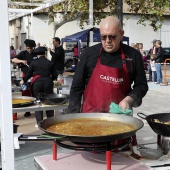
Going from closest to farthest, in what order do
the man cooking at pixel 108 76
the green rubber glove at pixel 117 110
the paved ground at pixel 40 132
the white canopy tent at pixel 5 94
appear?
the white canopy tent at pixel 5 94
the green rubber glove at pixel 117 110
the man cooking at pixel 108 76
the paved ground at pixel 40 132

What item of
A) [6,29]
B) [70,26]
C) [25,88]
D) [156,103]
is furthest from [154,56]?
[70,26]

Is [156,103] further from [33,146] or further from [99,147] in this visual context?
[99,147]

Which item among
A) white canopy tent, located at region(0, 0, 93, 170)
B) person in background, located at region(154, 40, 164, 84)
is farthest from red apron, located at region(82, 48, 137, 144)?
person in background, located at region(154, 40, 164, 84)

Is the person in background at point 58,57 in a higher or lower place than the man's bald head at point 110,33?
lower

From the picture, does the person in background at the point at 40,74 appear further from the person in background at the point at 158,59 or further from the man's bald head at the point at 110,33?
the person in background at the point at 158,59

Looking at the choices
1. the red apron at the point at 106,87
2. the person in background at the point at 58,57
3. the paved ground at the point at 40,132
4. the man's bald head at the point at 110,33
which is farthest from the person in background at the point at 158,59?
the man's bald head at the point at 110,33

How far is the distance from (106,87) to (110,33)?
415mm

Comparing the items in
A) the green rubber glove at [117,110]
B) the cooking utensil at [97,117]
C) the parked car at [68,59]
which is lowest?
the parked car at [68,59]

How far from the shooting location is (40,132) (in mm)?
6090

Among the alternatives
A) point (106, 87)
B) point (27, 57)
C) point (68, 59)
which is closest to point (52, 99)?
point (106, 87)

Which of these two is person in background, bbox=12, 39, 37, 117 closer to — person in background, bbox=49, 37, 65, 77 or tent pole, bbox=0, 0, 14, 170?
person in background, bbox=49, 37, 65, 77

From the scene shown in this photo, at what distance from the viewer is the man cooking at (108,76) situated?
263 centimetres

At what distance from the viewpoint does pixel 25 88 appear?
6.69 metres

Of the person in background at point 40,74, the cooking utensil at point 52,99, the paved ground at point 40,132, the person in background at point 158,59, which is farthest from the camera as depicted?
the person in background at point 158,59
